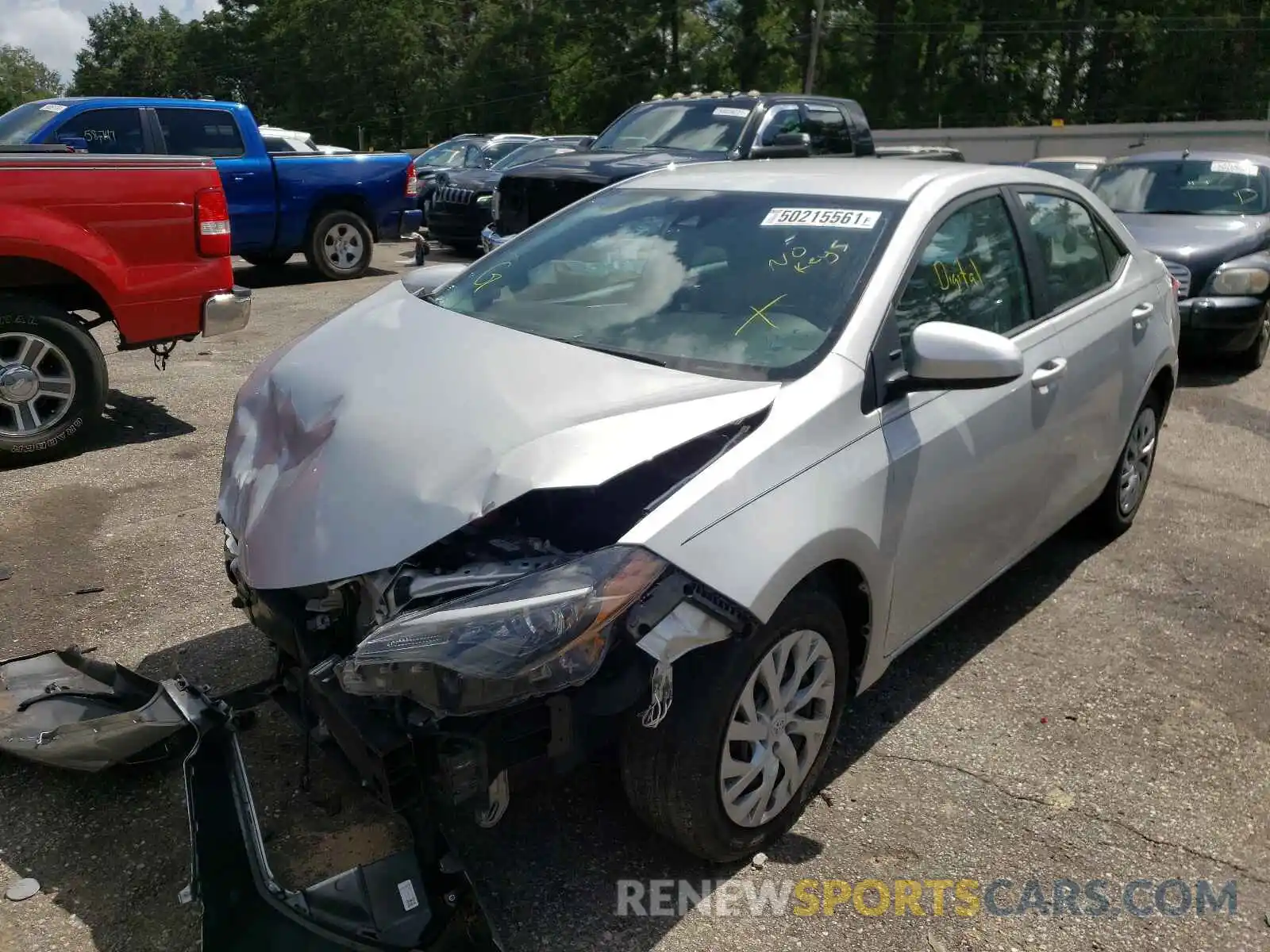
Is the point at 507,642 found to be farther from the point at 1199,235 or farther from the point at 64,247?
the point at 1199,235

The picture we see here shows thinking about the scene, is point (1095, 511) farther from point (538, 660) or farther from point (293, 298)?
point (293, 298)

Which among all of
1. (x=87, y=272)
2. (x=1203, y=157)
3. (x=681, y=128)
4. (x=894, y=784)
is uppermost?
(x=681, y=128)

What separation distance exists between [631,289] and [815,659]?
1357 mm

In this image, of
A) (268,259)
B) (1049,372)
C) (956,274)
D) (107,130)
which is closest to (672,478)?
(956,274)

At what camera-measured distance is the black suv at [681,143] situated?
8.63 m

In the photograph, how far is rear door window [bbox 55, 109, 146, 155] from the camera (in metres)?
9.52

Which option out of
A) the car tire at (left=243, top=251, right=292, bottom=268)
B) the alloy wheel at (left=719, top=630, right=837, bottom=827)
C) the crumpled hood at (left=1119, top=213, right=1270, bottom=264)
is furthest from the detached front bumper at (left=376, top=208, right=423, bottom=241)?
the alloy wheel at (left=719, top=630, right=837, bottom=827)

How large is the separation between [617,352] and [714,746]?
46.4 inches

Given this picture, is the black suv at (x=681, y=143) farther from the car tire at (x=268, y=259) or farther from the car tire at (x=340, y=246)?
the car tire at (x=268, y=259)

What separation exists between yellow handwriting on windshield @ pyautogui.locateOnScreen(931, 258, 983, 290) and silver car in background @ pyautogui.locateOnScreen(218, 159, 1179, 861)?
0.01 meters

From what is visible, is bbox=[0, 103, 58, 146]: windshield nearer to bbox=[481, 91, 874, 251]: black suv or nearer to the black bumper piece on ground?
bbox=[481, 91, 874, 251]: black suv

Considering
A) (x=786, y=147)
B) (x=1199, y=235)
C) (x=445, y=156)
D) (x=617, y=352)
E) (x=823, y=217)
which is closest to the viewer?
(x=617, y=352)

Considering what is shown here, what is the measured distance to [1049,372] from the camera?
3.75 m

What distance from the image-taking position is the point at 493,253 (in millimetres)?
4117
